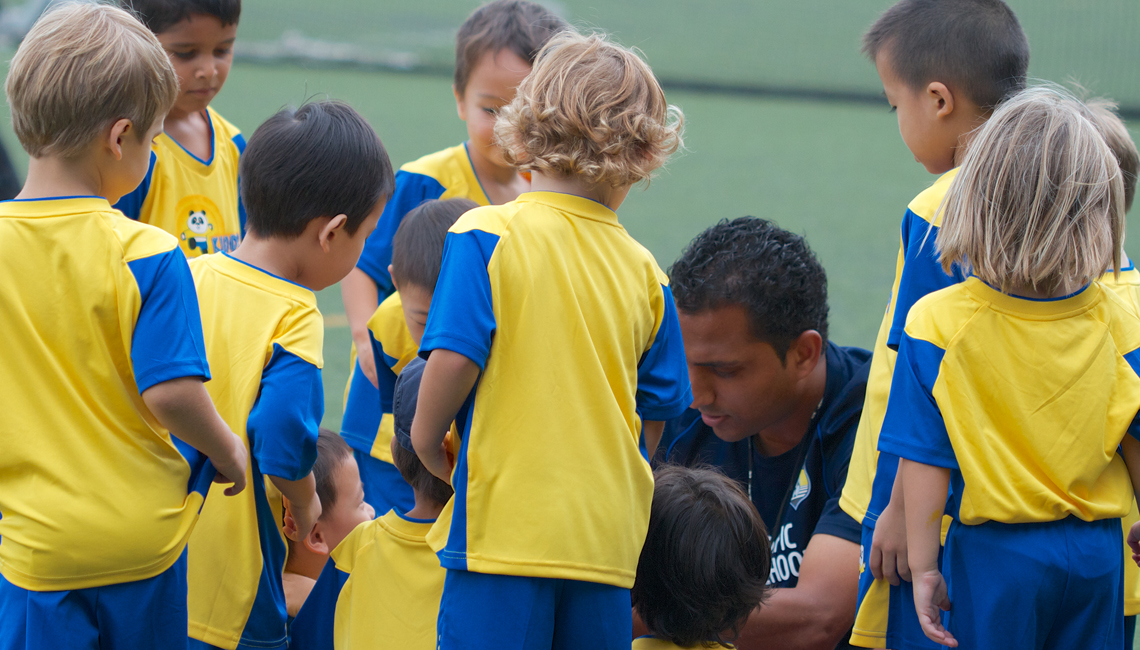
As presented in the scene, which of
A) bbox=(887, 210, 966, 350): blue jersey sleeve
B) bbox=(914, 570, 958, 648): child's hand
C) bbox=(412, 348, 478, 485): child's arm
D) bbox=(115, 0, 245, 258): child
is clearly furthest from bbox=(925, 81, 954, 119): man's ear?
bbox=(115, 0, 245, 258): child

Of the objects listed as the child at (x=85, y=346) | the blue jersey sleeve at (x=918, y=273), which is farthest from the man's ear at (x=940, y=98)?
the child at (x=85, y=346)

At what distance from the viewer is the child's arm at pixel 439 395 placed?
1.79 meters

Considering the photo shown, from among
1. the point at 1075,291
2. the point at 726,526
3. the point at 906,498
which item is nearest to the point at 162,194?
the point at 726,526

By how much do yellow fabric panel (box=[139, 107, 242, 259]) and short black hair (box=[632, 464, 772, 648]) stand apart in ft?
5.29

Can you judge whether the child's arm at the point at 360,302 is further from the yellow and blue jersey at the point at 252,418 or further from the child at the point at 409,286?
the yellow and blue jersey at the point at 252,418

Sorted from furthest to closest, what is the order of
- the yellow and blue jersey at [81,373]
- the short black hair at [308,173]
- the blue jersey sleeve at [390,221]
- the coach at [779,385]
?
the blue jersey sleeve at [390,221]
the coach at [779,385]
the short black hair at [308,173]
the yellow and blue jersey at [81,373]

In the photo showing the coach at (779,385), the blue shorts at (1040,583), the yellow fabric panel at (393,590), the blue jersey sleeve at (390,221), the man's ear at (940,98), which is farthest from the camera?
the blue jersey sleeve at (390,221)

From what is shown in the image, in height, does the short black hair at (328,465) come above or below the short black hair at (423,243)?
below

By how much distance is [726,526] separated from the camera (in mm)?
2066

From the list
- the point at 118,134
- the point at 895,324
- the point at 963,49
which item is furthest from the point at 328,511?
the point at 963,49

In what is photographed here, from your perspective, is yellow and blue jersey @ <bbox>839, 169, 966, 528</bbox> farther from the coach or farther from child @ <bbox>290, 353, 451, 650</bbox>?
child @ <bbox>290, 353, 451, 650</bbox>

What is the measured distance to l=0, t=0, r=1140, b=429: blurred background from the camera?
8.60 m

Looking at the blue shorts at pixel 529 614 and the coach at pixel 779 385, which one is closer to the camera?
the blue shorts at pixel 529 614

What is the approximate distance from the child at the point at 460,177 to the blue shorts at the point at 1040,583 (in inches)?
65.2
